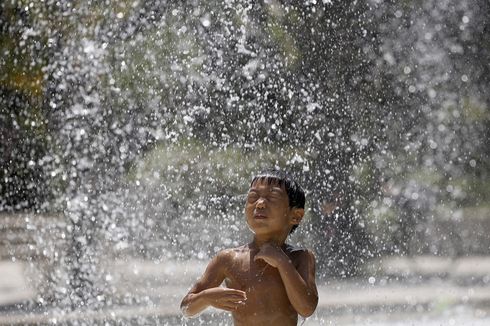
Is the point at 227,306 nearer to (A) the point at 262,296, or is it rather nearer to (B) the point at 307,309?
(A) the point at 262,296

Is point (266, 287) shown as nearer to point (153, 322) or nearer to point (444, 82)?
point (153, 322)

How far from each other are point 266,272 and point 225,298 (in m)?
0.16

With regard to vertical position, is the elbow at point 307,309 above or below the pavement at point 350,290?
below

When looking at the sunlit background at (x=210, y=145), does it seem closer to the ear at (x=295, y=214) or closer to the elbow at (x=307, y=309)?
the ear at (x=295, y=214)

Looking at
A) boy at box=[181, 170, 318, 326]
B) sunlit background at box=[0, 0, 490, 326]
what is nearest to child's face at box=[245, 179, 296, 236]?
boy at box=[181, 170, 318, 326]

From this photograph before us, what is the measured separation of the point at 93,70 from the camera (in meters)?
6.78

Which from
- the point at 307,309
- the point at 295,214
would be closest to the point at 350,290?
the point at 295,214

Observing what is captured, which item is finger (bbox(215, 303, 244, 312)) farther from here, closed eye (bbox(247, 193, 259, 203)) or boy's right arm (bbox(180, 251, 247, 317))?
closed eye (bbox(247, 193, 259, 203))

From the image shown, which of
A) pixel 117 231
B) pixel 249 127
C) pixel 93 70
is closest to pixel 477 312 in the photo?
pixel 249 127

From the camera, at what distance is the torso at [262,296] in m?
2.66

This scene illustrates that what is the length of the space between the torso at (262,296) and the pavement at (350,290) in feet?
8.40

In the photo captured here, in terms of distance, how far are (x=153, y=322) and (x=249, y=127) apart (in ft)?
7.37

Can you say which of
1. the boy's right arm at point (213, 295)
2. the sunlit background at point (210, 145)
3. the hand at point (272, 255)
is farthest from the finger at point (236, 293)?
the sunlit background at point (210, 145)

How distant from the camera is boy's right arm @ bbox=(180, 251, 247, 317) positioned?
260 cm
